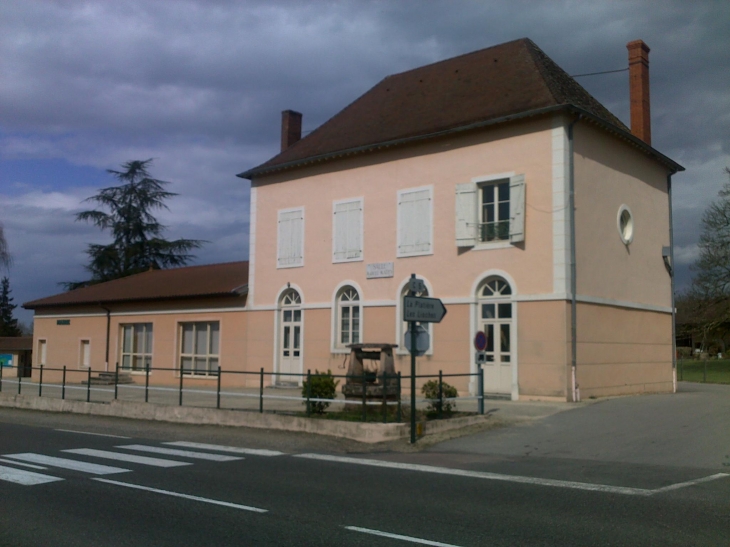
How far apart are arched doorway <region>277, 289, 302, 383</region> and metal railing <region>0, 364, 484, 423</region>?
36 cm

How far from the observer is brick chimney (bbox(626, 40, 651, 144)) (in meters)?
24.6

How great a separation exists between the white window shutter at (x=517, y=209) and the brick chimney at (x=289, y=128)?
12.6 m

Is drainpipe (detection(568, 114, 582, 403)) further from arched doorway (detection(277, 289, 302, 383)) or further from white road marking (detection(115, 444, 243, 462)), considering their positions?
white road marking (detection(115, 444, 243, 462))

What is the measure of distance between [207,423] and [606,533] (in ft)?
38.1

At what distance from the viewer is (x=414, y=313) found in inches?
505

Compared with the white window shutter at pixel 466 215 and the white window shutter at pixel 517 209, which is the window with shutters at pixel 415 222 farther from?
the white window shutter at pixel 517 209

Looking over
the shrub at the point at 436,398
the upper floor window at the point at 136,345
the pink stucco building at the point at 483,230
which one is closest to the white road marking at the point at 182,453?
the shrub at the point at 436,398

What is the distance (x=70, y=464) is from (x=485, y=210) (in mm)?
13981

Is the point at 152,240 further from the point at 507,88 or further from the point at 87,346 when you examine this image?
the point at 507,88

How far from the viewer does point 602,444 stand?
12.9 m

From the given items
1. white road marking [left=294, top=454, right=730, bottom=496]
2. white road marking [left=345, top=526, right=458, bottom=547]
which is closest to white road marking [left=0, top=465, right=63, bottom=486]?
white road marking [left=294, top=454, right=730, bottom=496]

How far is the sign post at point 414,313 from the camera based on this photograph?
12.7m

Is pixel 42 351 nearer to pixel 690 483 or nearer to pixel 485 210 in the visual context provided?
pixel 485 210

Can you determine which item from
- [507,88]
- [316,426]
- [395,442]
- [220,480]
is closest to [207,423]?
[316,426]
